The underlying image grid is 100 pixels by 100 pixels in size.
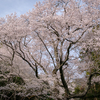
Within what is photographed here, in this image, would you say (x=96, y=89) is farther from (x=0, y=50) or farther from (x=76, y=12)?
(x=0, y=50)

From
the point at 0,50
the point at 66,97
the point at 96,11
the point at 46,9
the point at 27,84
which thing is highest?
the point at 46,9

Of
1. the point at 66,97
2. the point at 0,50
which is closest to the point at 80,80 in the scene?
the point at 66,97

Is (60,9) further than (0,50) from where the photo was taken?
No

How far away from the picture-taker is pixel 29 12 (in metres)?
6.51

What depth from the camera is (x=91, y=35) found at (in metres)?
6.17

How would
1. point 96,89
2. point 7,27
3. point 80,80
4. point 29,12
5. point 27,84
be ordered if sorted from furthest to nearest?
point 96,89 → point 80,80 → point 29,12 → point 7,27 → point 27,84

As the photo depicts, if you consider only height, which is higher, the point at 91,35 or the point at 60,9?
the point at 60,9

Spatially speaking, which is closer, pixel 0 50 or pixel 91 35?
pixel 91 35

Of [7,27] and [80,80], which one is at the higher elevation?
[7,27]

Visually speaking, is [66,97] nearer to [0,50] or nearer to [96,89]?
[96,89]

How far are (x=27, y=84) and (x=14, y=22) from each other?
12.7ft

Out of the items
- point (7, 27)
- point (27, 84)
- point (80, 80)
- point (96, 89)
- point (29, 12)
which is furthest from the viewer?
point (96, 89)

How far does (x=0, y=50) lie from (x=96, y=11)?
7967 millimetres

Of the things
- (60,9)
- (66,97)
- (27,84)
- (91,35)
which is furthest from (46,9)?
(66,97)
